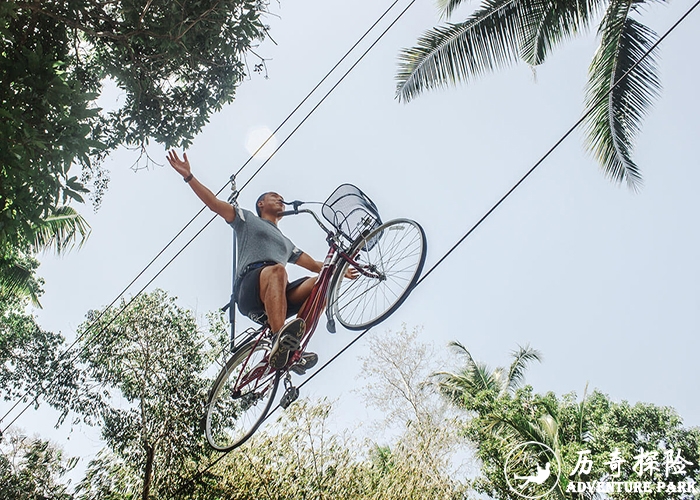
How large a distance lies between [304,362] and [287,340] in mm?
377

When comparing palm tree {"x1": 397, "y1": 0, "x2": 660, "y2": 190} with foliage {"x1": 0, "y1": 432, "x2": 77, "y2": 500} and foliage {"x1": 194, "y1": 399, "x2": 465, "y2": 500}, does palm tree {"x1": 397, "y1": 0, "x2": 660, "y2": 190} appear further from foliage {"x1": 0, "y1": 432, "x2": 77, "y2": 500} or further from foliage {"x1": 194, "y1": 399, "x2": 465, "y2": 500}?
foliage {"x1": 0, "y1": 432, "x2": 77, "y2": 500}

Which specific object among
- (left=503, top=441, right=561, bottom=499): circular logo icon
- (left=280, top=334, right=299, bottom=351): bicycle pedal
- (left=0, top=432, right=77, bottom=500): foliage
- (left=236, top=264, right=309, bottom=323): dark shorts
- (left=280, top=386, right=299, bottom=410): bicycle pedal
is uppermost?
(left=503, top=441, right=561, bottom=499): circular logo icon

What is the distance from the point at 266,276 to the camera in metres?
3.40

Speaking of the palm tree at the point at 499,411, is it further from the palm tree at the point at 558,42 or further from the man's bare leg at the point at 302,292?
the man's bare leg at the point at 302,292

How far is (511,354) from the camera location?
598 inches

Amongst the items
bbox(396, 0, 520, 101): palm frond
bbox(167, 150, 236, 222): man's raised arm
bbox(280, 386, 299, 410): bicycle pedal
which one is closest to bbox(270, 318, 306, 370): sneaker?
bbox(280, 386, 299, 410): bicycle pedal

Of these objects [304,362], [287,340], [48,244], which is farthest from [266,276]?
[48,244]

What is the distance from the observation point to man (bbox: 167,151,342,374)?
3199 millimetres

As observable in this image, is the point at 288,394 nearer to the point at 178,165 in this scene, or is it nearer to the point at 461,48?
the point at 178,165

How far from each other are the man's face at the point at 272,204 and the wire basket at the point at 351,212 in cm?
61

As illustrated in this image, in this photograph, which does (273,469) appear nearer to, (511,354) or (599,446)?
(599,446)

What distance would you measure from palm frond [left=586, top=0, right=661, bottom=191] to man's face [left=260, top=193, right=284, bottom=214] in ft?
14.6

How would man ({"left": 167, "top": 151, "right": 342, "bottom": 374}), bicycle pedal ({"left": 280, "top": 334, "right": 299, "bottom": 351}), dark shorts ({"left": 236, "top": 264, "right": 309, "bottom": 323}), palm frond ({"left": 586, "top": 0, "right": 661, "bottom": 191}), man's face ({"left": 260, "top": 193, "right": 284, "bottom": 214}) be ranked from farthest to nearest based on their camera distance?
palm frond ({"left": 586, "top": 0, "right": 661, "bottom": 191}) → man's face ({"left": 260, "top": 193, "right": 284, "bottom": 214}) → dark shorts ({"left": 236, "top": 264, "right": 309, "bottom": 323}) → man ({"left": 167, "top": 151, "right": 342, "bottom": 374}) → bicycle pedal ({"left": 280, "top": 334, "right": 299, "bottom": 351})

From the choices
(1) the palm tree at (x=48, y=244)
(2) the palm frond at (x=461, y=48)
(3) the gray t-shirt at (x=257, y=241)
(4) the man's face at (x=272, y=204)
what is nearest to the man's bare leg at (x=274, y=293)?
(3) the gray t-shirt at (x=257, y=241)
